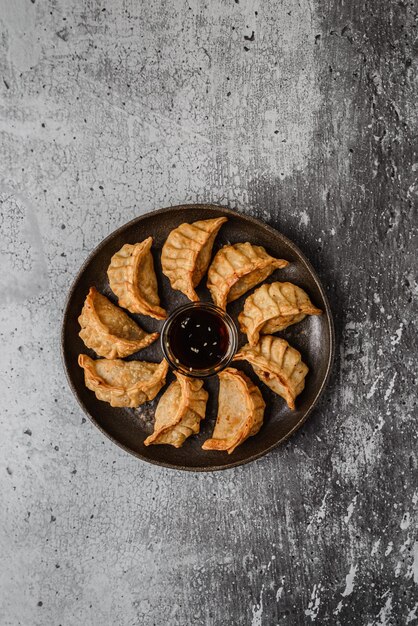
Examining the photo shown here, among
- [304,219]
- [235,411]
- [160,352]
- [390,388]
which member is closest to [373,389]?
[390,388]

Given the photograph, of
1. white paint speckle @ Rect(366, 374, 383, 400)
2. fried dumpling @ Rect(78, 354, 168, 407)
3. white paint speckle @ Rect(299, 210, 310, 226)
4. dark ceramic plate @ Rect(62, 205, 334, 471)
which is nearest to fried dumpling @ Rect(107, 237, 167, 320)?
dark ceramic plate @ Rect(62, 205, 334, 471)

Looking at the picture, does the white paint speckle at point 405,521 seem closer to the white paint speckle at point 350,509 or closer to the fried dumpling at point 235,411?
the white paint speckle at point 350,509

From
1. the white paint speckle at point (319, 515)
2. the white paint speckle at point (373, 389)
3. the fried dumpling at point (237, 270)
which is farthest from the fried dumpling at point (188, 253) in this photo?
the white paint speckle at point (319, 515)

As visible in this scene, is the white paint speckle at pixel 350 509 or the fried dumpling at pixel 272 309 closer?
the fried dumpling at pixel 272 309

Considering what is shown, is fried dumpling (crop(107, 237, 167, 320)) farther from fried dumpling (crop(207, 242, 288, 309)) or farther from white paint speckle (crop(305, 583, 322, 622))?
white paint speckle (crop(305, 583, 322, 622))

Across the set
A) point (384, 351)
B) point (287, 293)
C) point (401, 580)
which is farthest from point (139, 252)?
point (401, 580)

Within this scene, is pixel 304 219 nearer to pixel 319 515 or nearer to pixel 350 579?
pixel 319 515

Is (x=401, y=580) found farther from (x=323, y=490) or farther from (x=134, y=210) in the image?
(x=134, y=210)
